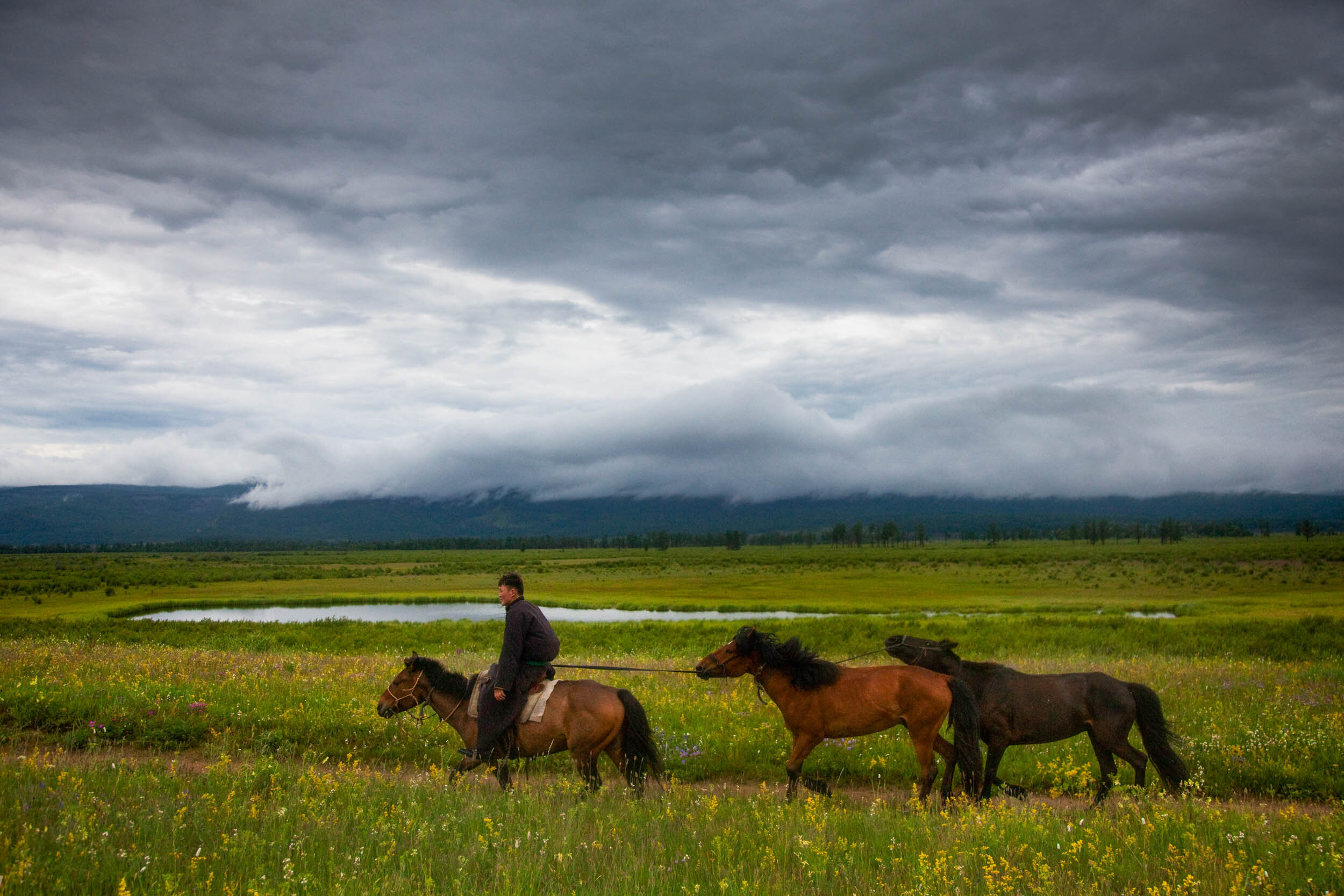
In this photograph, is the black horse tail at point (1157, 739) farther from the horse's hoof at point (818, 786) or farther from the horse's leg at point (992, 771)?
the horse's hoof at point (818, 786)

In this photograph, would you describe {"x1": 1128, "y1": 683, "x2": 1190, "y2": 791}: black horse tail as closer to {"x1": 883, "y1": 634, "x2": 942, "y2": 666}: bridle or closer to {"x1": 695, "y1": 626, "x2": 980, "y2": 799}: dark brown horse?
{"x1": 695, "y1": 626, "x2": 980, "y2": 799}: dark brown horse

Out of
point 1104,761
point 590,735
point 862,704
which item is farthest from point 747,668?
point 1104,761

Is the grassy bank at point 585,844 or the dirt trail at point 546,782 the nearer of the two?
the grassy bank at point 585,844

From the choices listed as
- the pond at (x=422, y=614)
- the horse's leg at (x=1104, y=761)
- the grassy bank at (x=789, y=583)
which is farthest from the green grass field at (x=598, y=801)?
the grassy bank at (x=789, y=583)

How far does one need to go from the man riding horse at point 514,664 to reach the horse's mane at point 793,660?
103 inches

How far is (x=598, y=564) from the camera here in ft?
480

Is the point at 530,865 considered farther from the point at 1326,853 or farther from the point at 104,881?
the point at 1326,853

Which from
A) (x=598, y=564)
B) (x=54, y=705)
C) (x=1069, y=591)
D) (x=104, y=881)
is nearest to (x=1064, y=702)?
(x=104, y=881)

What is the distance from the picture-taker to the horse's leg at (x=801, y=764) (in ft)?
31.7

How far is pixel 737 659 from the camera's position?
1045cm

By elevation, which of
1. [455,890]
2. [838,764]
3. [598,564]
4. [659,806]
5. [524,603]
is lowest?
[598,564]

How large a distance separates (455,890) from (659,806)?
311 cm

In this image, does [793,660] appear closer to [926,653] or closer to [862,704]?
[862,704]

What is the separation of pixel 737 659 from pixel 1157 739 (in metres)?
5.78
